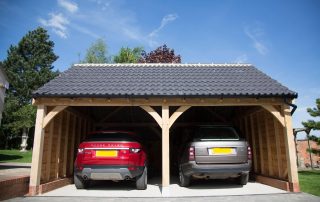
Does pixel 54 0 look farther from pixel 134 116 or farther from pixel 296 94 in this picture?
pixel 296 94

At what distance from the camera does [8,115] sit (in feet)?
104

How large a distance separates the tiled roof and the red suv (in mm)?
1241

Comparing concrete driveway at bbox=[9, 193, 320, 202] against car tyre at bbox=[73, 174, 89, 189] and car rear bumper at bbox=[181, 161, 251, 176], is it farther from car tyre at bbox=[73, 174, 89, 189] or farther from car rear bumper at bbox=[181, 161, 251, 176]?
car tyre at bbox=[73, 174, 89, 189]

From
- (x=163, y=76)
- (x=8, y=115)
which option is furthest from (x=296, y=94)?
(x=8, y=115)

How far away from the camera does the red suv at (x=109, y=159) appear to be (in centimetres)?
568

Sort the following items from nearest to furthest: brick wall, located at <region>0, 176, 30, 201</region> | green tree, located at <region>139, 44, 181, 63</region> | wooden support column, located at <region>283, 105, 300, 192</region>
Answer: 1. brick wall, located at <region>0, 176, 30, 201</region>
2. wooden support column, located at <region>283, 105, 300, 192</region>
3. green tree, located at <region>139, 44, 181, 63</region>

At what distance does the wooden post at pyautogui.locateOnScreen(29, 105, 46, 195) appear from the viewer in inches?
226

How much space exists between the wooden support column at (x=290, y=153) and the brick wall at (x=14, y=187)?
6121 mm

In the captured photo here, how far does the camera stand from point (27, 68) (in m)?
37.9

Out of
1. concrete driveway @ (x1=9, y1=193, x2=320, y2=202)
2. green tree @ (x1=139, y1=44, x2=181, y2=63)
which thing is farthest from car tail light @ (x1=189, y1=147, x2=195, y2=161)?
green tree @ (x1=139, y1=44, x2=181, y2=63)

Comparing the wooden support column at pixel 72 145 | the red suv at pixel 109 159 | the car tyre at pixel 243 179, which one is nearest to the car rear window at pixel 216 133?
the car tyre at pixel 243 179

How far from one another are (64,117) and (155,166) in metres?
5.70

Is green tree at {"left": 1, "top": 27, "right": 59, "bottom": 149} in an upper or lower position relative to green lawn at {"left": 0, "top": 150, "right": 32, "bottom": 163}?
upper

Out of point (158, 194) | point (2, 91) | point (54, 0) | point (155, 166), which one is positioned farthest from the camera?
point (155, 166)
